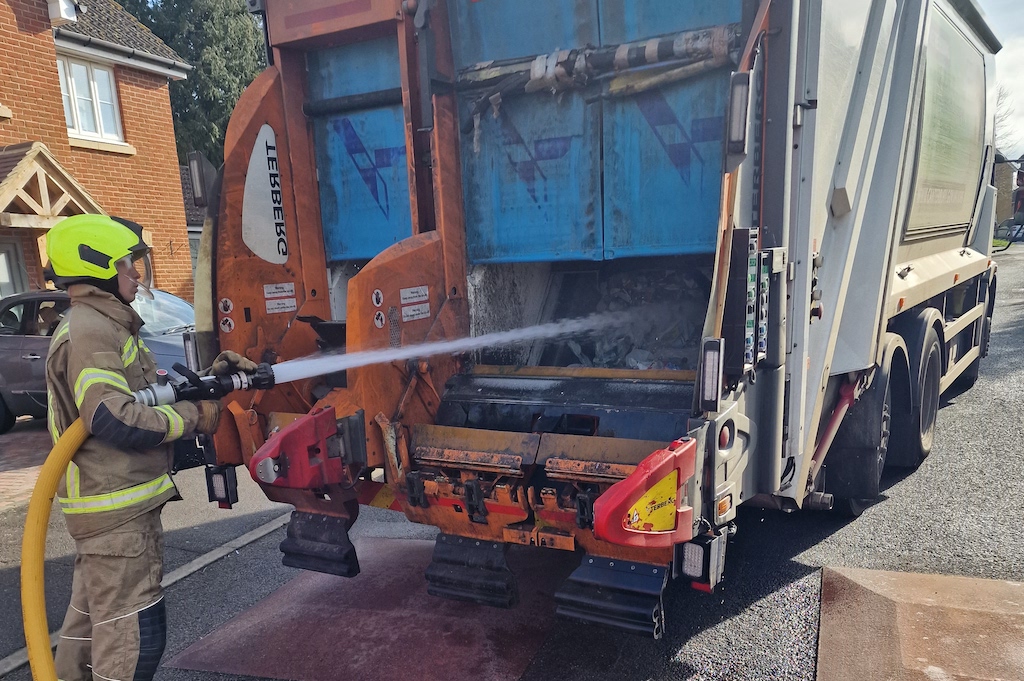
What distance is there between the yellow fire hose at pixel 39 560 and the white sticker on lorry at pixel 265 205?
Answer: 1542 millimetres

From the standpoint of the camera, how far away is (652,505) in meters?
2.41

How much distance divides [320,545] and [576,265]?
2048mm

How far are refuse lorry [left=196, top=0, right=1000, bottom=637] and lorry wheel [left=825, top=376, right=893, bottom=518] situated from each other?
2 centimetres

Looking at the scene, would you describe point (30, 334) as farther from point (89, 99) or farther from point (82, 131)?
point (89, 99)

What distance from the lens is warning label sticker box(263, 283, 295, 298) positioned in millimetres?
3889

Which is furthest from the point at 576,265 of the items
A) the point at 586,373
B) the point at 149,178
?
the point at 149,178

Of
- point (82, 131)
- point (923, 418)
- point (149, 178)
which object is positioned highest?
point (82, 131)

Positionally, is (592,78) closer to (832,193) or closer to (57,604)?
(832,193)

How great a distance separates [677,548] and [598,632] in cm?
89

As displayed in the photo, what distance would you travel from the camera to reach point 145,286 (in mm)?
2881

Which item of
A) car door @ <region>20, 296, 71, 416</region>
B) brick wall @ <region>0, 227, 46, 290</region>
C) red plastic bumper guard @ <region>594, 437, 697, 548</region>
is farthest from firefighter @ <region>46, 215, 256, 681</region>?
brick wall @ <region>0, 227, 46, 290</region>

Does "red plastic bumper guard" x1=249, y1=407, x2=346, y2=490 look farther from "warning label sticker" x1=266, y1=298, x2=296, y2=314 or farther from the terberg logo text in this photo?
the terberg logo text

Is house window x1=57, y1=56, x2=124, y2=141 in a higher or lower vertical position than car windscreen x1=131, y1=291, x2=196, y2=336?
higher

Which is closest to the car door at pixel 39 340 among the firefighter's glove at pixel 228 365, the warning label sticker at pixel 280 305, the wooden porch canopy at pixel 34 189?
the wooden porch canopy at pixel 34 189
